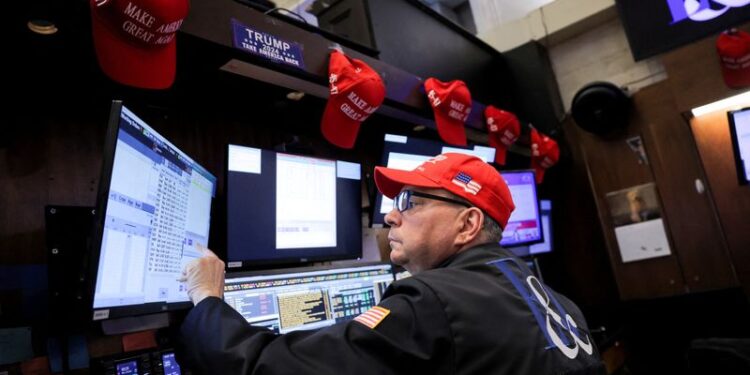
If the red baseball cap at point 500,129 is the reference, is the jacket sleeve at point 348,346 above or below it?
below

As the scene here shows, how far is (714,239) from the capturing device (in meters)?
3.19

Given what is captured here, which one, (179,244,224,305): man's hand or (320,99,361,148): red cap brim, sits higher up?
(320,99,361,148): red cap brim

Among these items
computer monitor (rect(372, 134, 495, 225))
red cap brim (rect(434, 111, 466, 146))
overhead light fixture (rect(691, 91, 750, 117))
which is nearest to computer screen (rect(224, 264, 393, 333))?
computer monitor (rect(372, 134, 495, 225))

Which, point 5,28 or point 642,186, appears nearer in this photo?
point 5,28

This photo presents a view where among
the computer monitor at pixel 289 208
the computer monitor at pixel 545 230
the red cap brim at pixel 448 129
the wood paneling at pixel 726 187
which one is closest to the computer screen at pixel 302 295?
the computer monitor at pixel 289 208

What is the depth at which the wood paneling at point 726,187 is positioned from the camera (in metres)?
3.08

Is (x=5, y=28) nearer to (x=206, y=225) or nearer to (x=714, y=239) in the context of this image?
(x=206, y=225)

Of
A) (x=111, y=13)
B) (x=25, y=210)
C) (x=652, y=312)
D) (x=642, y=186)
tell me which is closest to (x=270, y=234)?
(x=25, y=210)

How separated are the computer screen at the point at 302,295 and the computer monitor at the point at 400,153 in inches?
15.4

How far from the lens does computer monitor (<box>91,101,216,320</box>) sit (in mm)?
1032

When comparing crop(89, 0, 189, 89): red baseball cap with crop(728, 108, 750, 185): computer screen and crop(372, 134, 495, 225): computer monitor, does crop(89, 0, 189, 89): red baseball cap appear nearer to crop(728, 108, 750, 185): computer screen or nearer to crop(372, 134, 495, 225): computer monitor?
crop(372, 134, 495, 225): computer monitor

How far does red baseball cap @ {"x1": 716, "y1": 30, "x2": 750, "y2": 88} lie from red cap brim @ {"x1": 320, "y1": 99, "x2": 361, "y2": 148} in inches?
94.4

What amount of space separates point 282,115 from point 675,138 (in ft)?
8.74

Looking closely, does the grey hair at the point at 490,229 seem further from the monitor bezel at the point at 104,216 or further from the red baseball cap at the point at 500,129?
the red baseball cap at the point at 500,129
